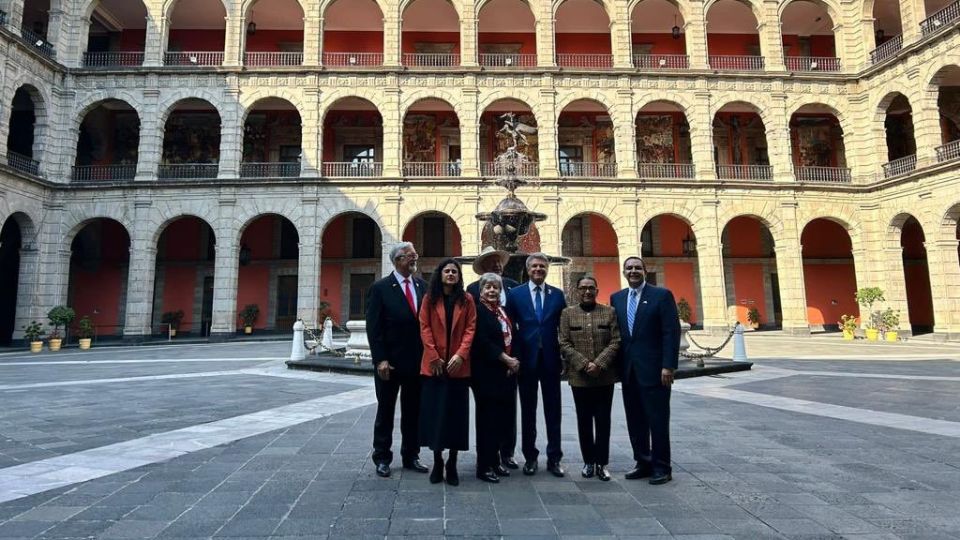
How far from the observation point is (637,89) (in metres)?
20.5

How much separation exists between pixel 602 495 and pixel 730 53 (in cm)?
2618

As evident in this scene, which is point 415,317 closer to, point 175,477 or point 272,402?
point 175,477

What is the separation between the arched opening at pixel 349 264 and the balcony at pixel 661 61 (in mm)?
14426

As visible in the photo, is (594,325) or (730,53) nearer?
(594,325)

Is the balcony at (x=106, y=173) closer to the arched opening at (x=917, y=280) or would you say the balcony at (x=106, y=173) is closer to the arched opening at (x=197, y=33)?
the arched opening at (x=197, y=33)

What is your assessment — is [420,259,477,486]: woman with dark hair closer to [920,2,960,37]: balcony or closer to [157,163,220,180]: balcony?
[157,163,220,180]: balcony

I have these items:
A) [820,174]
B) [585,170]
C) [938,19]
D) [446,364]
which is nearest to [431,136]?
[585,170]

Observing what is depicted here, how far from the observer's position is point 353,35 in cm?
2298

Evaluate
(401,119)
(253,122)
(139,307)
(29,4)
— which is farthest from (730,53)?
(29,4)

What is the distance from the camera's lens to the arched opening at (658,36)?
2188 cm

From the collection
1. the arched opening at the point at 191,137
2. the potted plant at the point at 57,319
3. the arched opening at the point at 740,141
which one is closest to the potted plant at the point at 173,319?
the potted plant at the point at 57,319

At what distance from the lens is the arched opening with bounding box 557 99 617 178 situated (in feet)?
75.8

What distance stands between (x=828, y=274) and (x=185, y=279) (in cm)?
3105

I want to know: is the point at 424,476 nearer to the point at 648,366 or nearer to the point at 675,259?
the point at 648,366
